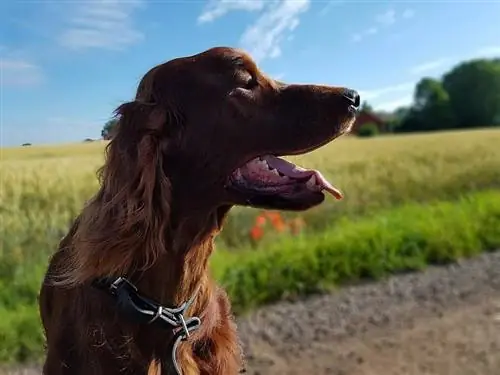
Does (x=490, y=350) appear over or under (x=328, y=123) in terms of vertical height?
under

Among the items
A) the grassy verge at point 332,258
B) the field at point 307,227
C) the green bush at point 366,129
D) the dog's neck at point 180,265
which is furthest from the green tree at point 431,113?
the dog's neck at point 180,265

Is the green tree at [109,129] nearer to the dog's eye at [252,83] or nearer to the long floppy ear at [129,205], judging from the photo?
the long floppy ear at [129,205]

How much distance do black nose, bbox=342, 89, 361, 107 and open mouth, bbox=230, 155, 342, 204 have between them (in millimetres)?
284

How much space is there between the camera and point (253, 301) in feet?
19.2

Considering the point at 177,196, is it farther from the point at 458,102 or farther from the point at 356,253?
the point at 458,102

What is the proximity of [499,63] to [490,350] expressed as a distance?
11200 mm

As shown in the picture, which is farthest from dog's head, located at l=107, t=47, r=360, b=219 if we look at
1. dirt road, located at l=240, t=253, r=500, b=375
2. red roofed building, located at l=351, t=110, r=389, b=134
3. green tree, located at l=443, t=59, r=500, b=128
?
green tree, located at l=443, t=59, r=500, b=128

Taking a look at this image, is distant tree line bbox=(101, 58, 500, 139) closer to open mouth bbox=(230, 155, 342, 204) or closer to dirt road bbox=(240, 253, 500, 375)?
dirt road bbox=(240, 253, 500, 375)

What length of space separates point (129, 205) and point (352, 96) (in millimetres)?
872

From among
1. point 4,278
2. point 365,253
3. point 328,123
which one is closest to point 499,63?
point 365,253

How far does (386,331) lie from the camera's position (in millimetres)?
5367

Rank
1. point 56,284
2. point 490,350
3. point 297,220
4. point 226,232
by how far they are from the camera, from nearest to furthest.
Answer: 1. point 56,284
2. point 490,350
3. point 226,232
4. point 297,220

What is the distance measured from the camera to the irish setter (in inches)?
99.0

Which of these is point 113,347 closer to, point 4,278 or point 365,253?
point 4,278
